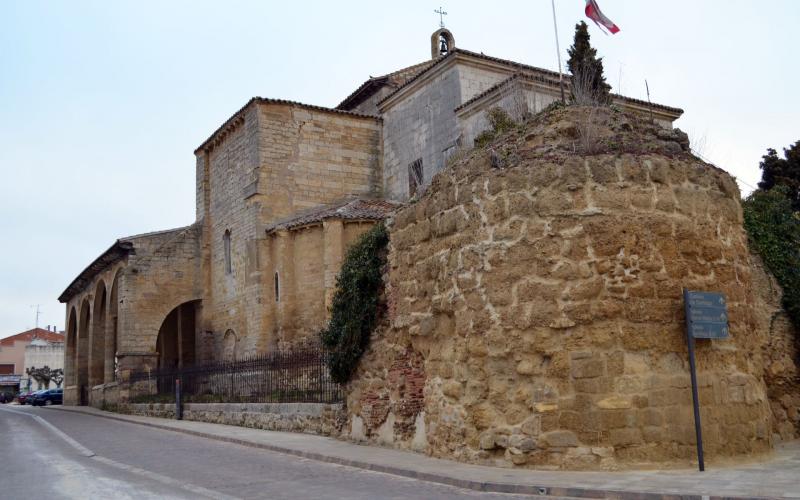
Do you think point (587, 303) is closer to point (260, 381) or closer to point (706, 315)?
point (706, 315)

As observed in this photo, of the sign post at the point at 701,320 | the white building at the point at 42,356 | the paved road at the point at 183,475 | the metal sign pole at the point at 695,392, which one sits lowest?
the paved road at the point at 183,475

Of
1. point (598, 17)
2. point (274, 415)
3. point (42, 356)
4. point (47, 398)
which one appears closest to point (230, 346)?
point (274, 415)

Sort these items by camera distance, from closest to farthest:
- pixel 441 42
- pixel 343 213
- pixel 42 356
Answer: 1. pixel 343 213
2. pixel 441 42
3. pixel 42 356

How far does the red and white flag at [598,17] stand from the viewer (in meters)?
12.4

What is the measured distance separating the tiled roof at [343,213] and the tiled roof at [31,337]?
81.5 m

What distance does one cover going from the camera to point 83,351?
3881 centimetres

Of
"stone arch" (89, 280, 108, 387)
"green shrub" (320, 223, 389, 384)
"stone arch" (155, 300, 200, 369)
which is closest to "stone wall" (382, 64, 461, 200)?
"stone arch" (155, 300, 200, 369)

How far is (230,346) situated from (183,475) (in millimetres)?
19646

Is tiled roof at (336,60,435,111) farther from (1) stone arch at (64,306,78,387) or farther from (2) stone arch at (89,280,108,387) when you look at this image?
(1) stone arch at (64,306,78,387)

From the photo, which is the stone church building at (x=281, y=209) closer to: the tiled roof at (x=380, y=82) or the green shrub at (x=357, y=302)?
the tiled roof at (x=380, y=82)

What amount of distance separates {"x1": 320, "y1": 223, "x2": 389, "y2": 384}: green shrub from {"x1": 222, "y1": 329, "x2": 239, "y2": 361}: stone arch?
16123 millimetres

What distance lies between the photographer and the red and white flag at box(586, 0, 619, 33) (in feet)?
40.8

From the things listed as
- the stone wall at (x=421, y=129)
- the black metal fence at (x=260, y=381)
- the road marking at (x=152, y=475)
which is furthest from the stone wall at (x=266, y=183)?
the road marking at (x=152, y=475)

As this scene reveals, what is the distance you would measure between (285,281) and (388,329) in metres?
14.2
